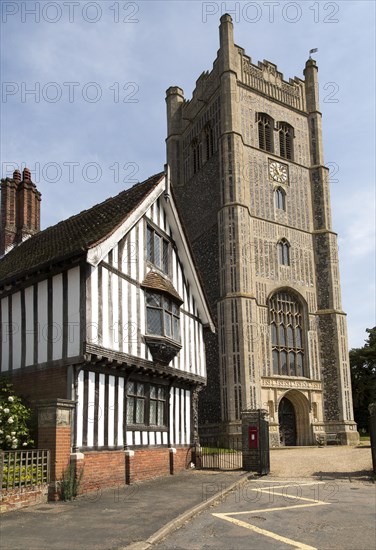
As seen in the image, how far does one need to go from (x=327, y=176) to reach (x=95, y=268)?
3002 centimetres

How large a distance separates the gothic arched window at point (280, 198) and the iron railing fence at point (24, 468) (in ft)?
94.3

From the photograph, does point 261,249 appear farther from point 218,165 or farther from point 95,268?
point 95,268

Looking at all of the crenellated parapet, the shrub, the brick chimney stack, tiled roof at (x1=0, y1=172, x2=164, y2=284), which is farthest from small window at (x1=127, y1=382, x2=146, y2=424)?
the crenellated parapet

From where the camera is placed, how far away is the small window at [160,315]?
15.6 meters

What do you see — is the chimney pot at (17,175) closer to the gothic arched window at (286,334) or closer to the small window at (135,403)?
the small window at (135,403)

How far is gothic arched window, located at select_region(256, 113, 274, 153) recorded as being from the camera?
3869 centimetres

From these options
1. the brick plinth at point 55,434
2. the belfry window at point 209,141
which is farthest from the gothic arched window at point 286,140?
the brick plinth at point 55,434

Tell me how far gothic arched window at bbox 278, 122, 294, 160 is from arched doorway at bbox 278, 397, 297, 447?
1717cm

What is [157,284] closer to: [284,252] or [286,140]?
[284,252]

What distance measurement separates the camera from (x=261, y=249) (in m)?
35.1

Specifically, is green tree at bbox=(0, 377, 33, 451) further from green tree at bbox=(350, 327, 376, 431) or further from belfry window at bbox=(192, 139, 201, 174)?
green tree at bbox=(350, 327, 376, 431)

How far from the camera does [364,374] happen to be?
45.3 m

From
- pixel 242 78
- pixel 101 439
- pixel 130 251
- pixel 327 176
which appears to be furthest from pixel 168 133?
pixel 101 439

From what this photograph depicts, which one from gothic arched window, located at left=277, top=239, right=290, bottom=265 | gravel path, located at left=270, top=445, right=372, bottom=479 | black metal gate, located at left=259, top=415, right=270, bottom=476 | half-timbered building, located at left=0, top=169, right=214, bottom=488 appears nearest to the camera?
half-timbered building, located at left=0, top=169, right=214, bottom=488
